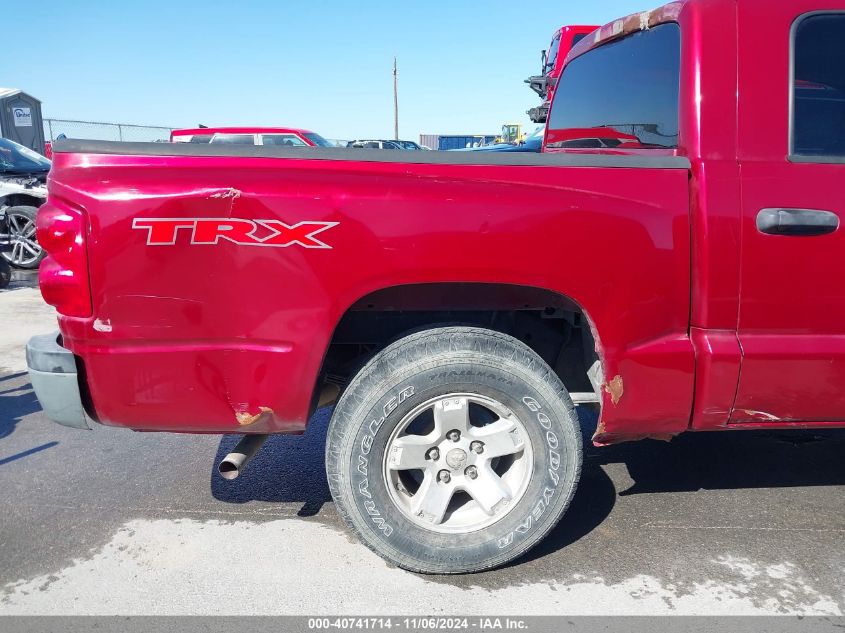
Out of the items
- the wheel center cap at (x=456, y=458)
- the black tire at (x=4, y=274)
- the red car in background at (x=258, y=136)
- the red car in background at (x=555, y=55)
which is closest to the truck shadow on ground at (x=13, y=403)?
the wheel center cap at (x=456, y=458)

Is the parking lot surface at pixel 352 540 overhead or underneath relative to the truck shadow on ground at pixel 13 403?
underneath

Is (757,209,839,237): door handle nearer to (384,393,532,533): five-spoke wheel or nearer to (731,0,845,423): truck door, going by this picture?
(731,0,845,423): truck door

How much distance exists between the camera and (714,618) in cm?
234

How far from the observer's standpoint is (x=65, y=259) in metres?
2.27

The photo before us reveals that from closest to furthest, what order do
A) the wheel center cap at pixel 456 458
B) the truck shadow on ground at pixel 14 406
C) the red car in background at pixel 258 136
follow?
the wheel center cap at pixel 456 458 → the truck shadow on ground at pixel 14 406 → the red car in background at pixel 258 136

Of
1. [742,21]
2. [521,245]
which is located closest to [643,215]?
[521,245]

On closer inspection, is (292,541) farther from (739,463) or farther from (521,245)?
(739,463)

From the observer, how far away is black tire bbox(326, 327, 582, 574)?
242 cm

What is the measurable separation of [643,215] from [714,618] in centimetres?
141

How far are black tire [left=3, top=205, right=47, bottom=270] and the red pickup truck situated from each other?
836 centimetres

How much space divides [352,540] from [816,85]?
8.20 ft

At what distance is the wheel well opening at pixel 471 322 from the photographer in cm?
256

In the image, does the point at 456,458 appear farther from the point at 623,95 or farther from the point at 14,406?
the point at 14,406

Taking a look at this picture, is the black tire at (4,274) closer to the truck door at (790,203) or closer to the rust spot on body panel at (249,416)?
the rust spot on body panel at (249,416)
